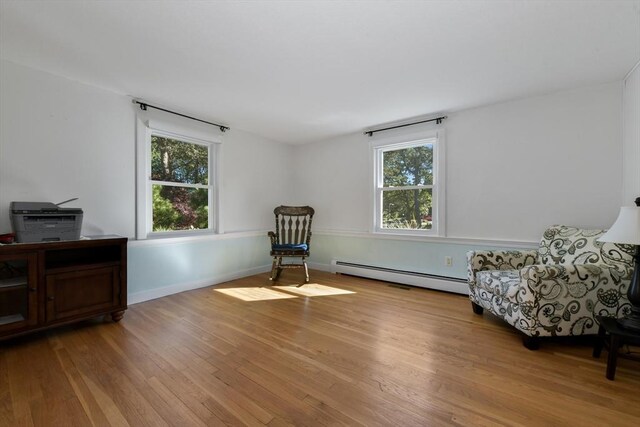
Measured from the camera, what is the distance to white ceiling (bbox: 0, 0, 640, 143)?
5.06 ft

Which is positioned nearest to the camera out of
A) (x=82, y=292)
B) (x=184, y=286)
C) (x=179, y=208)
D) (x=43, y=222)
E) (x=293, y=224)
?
(x=43, y=222)

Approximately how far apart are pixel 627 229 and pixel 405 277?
2099 mm

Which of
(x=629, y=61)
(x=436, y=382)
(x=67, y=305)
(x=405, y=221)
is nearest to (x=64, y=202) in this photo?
(x=67, y=305)

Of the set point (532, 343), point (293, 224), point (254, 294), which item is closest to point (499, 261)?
point (532, 343)

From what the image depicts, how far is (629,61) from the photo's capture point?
204cm

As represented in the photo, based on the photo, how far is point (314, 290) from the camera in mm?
3217

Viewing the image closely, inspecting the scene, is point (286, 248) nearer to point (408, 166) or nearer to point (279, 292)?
point (279, 292)

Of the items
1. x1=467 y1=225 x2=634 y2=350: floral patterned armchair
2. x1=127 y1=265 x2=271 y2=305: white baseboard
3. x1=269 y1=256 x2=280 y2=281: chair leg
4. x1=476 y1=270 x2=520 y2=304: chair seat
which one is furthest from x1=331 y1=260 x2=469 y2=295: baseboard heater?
x1=127 y1=265 x2=271 y2=305: white baseboard

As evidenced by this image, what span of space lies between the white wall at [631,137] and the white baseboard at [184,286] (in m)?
4.12

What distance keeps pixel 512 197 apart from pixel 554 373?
1792 millimetres

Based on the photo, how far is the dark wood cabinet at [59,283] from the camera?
185 centimetres

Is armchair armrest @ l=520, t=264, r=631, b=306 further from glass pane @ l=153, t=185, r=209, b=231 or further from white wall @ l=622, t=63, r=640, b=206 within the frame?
glass pane @ l=153, t=185, r=209, b=231

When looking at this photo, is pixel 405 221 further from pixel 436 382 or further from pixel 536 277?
pixel 436 382

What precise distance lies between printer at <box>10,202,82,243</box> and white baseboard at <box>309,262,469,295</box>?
3.04m
